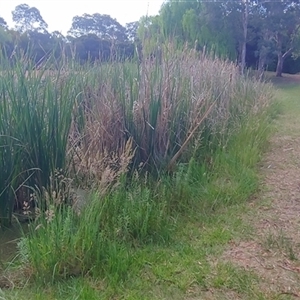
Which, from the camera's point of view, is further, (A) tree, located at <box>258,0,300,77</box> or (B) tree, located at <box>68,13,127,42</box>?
(A) tree, located at <box>258,0,300,77</box>

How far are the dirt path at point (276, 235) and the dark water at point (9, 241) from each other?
1289 mm

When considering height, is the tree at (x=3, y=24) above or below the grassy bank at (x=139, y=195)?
above

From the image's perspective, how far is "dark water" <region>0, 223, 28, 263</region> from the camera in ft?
7.43

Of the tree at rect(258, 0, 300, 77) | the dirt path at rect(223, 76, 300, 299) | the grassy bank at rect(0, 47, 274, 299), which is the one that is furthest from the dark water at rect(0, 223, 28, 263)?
the tree at rect(258, 0, 300, 77)

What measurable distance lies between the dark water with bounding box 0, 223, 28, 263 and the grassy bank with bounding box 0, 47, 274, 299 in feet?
0.67

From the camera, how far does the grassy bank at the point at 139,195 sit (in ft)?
6.70

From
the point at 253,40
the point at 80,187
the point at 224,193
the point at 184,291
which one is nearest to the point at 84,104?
the point at 80,187

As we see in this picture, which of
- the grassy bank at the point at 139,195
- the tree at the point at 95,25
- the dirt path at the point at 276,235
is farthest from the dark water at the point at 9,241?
the tree at the point at 95,25

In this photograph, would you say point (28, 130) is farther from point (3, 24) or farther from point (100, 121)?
point (3, 24)

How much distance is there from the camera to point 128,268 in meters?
2.16

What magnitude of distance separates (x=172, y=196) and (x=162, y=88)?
3.30 feet

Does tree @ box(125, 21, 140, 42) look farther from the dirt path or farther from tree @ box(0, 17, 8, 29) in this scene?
the dirt path

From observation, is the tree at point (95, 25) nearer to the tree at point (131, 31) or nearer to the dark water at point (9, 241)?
the tree at point (131, 31)

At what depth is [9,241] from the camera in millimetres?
2408
